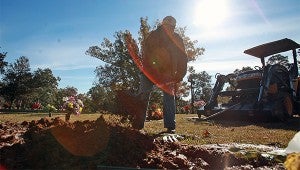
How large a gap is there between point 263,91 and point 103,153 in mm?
9096

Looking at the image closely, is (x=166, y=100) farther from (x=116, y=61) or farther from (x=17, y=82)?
(x=17, y=82)

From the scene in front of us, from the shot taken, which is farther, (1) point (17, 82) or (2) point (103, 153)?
(1) point (17, 82)

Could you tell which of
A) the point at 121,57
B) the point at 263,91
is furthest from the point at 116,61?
the point at 263,91

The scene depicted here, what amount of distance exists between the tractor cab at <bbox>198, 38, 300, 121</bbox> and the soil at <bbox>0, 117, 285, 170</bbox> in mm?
7104

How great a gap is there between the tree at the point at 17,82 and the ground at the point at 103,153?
236ft

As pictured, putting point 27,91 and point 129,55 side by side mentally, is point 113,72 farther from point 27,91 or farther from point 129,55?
point 27,91

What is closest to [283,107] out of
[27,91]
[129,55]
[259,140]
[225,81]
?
[225,81]

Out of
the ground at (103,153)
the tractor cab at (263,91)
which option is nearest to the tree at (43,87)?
the tractor cab at (263,91)

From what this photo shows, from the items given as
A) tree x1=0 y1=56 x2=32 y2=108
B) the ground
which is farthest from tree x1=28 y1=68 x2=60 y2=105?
the ground

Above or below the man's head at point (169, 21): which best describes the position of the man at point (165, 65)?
below

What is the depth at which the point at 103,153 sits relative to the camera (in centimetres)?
386

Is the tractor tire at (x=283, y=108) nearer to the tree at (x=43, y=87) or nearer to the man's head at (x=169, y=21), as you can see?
the man's head at (x=169, y=21)

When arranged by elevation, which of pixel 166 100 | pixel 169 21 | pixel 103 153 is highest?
pixel 169 21

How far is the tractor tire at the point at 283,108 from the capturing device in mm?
11148
